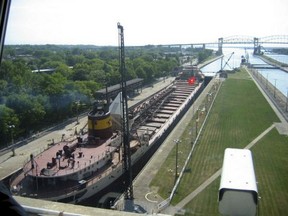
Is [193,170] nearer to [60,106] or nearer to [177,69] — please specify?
[60,106]

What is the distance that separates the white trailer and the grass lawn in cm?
265

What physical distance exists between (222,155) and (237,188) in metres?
5.39

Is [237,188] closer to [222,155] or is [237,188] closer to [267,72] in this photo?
[222,155]

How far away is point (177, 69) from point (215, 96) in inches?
478

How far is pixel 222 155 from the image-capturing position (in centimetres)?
768

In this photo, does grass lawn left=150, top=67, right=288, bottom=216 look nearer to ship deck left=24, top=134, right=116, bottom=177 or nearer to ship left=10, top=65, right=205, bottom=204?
ship left=10, top=65, right=205, bottom=204

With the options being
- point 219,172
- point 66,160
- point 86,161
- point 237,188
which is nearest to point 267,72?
point 219,172

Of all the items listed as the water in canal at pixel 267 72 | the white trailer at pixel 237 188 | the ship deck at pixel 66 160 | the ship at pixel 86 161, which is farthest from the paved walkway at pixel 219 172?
the water in canal at pixel 267 72

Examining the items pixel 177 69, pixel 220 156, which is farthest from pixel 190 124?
pixel 177 69

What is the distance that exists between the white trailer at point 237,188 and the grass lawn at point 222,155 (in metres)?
2.65

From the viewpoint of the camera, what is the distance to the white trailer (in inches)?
89.8

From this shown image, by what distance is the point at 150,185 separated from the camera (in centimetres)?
613

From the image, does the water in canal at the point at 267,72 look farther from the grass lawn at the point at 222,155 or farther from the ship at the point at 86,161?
the ship at the point at 86,161

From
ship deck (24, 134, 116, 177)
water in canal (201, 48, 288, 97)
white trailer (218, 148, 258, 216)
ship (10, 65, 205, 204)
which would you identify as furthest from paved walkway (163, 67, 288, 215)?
water in canal (201, 48, 288, 97)
